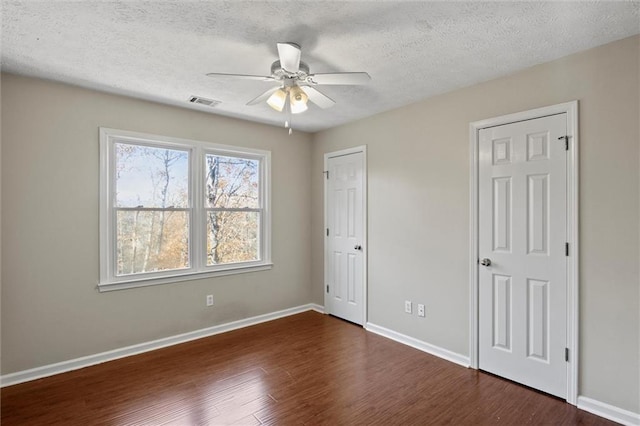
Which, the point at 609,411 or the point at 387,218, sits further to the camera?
the point at 387,218

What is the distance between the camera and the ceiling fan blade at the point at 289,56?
72.7 inches

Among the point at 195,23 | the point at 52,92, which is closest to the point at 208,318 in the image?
the point at 52,92

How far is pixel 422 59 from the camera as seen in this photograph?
242 cm

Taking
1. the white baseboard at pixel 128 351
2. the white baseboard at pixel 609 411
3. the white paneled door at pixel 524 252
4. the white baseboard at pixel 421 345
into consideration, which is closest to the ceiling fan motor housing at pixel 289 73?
the white paneled door at pixel 524 252

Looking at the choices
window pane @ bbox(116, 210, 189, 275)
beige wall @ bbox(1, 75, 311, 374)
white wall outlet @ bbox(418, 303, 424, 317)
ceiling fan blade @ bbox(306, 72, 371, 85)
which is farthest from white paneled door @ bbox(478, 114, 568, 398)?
window pane @ bbox(116, 210, 189, 275)

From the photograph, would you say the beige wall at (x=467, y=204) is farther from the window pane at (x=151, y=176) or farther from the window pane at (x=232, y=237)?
the window pane at (x=151, y=176)

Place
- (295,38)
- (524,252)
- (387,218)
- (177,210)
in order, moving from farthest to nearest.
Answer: (387,218) < (177,210) < (524,252) < (295,38)

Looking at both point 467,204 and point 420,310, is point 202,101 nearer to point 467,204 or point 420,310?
point 467,204

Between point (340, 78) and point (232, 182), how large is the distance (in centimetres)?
228

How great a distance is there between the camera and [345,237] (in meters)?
4.17

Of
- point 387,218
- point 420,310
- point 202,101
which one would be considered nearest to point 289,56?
point 202,101

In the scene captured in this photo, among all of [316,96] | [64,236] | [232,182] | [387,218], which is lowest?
[64,236]

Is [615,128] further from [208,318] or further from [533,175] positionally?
[208,318]

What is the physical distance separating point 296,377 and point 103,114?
3002 mm
